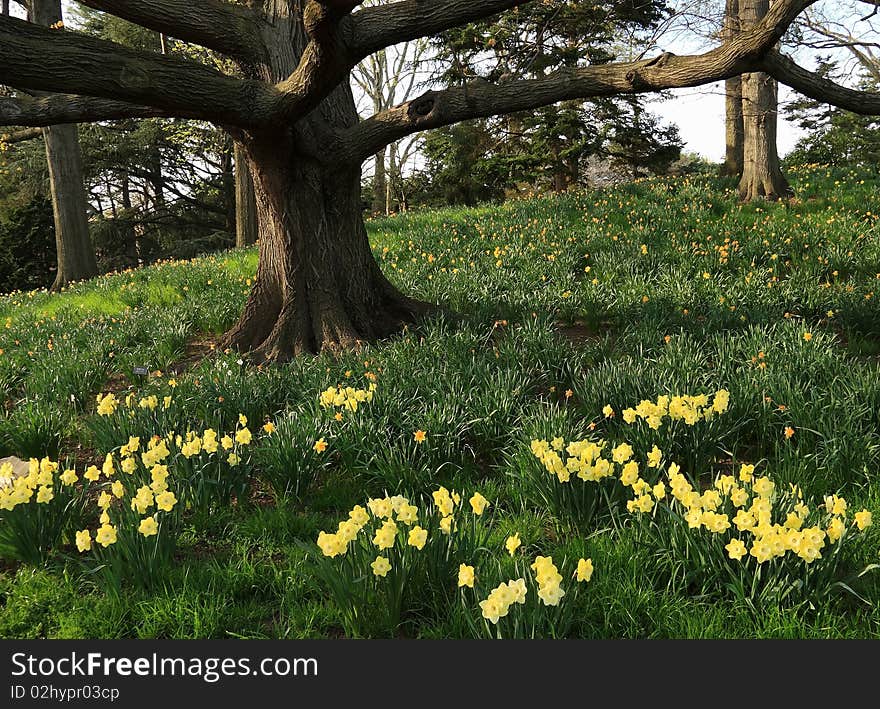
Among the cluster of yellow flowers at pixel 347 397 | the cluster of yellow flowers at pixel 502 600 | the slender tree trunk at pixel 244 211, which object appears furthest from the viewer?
the slender tree trunk at pixel 244 211

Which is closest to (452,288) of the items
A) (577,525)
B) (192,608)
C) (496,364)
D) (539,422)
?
(496,364)

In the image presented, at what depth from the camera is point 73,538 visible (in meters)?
2.84

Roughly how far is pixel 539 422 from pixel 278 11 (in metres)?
4.65

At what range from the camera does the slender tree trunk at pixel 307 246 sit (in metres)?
5.12

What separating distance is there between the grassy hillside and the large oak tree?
757mm

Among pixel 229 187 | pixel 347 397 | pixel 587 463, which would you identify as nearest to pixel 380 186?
pixel 229 187

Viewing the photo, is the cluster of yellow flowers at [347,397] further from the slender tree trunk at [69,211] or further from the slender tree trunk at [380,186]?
the slender tree trunk at [380,186]

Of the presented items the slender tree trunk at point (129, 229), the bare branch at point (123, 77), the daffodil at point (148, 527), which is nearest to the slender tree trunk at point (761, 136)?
the bare branch at point (123, 77)

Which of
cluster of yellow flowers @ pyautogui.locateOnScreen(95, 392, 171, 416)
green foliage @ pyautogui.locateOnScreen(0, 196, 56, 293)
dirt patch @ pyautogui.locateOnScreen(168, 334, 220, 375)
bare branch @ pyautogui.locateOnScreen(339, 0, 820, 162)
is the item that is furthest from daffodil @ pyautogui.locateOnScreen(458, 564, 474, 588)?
green foliage @ pyautogui.locateOnScreen(0, 196, 56, 293)

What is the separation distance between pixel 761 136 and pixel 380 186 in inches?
670

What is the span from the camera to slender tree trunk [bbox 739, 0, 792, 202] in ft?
32.7

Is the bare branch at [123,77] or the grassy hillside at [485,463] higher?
the bare branch at [123,77]

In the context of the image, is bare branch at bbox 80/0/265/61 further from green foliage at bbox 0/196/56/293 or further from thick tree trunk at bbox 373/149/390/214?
thick tree trunk at bbox 373/149/390/214

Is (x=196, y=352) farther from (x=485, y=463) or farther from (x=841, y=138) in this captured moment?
(x=841, y=138)
